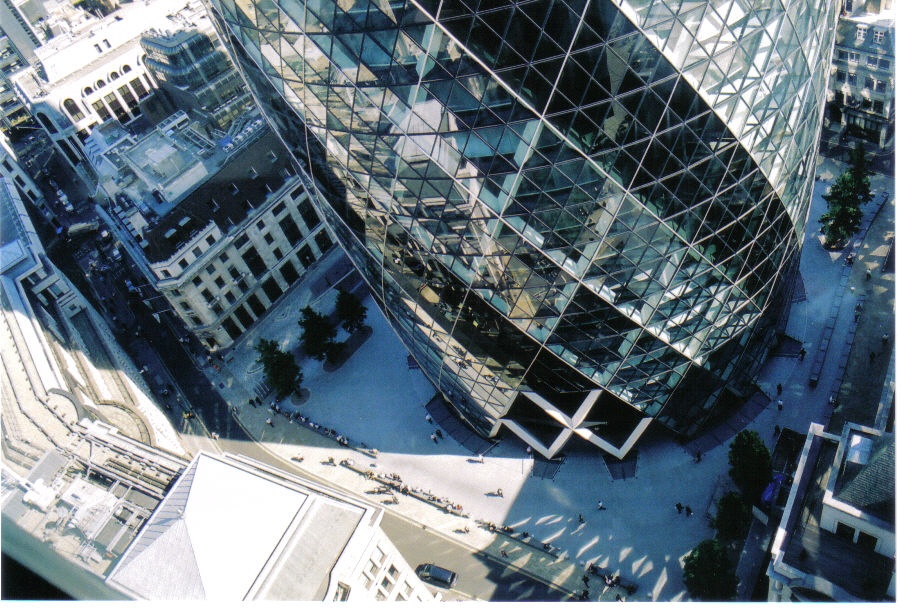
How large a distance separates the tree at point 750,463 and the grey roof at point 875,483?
6054 mm

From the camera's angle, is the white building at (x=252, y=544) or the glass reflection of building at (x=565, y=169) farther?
the glass reflection of building at (x=565, y=169)

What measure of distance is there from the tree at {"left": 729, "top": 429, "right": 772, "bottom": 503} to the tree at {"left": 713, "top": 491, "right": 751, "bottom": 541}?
807 millimetres

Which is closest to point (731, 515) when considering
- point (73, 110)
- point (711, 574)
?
point (711, 574)

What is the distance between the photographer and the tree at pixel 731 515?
25922 mm

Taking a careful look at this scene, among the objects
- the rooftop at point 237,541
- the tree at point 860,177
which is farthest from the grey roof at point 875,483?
the tree at point 860,177

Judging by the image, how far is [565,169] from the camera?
68.3 ft

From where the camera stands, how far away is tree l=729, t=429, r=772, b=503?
2670 centimetres

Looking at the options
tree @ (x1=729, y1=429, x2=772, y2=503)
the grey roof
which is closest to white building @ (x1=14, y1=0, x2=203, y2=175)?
tree @ (x1=729, y1=429, x2=772, y2=503)

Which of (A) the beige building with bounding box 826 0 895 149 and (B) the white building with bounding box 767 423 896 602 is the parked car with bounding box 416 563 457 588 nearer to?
(B) the white building with bounding box 767 423 896 602

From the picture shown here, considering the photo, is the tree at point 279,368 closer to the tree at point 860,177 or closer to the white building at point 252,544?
the white building at point 252,544

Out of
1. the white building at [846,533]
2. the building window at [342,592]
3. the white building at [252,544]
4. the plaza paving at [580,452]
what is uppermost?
the white building at [252,544]

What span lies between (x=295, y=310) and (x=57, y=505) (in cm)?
2143

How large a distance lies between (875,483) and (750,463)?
23.4ft

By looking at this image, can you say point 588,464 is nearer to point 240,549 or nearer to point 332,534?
point 332,534
